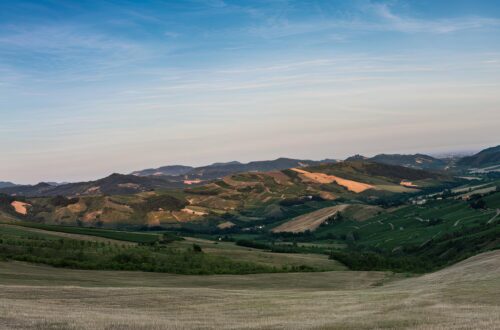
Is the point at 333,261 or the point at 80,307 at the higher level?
the point at 80,307

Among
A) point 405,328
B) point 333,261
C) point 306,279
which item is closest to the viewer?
point 405,328

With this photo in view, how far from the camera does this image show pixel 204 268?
100000 millimetres

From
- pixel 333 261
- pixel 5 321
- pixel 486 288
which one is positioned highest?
pixel 5 321

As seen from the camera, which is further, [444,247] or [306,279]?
[444,247]

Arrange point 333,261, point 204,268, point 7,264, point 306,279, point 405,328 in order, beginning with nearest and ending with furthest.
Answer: point 405,328 < point 7,264 < point 306,279 < point 204,268 < point 333,261

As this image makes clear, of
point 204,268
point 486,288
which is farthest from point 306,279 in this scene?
point 486,288

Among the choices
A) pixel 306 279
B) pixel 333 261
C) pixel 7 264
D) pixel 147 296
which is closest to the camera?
pixel 147 296

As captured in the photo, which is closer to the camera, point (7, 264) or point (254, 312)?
point (254, 312)

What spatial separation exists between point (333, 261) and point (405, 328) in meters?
116

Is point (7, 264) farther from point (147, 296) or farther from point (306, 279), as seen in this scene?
point (306, 279)

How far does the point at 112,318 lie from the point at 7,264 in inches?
1808

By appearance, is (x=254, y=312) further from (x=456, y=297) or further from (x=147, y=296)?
(x=456, y=297)

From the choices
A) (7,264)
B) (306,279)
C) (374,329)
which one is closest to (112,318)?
(374,329)

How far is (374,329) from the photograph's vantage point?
3047 cm
